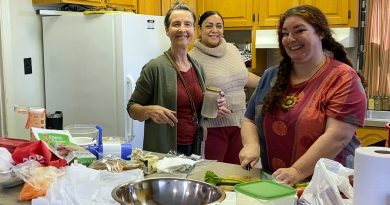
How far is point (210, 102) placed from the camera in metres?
2.13

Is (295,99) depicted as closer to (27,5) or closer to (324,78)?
(324,78)

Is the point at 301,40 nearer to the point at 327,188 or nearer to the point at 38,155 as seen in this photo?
the point at 327,188

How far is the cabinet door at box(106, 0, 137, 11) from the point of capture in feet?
10.6

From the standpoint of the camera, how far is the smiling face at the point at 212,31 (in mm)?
2691

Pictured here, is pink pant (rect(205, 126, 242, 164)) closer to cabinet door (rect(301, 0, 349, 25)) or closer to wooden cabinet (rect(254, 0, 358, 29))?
wooden cabinet (rect(254, 0, 358, 29))

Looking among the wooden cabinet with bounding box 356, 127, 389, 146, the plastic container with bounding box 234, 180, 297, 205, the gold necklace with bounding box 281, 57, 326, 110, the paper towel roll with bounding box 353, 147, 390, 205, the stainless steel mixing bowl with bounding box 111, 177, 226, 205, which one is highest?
the gold necklace with bounding box 281, 57, 326, 110

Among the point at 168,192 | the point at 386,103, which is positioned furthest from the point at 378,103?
the point at 168,192

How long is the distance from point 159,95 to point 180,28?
13.6 inches

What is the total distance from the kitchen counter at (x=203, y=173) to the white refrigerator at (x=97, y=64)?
123 centimetres

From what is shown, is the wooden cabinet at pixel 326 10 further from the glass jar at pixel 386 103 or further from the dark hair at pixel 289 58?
the dark hair at pixel 289 58

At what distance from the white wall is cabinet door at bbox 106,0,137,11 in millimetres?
508

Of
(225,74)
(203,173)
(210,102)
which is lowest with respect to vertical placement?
(203,173)

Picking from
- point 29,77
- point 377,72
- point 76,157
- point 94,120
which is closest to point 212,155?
point 94,120

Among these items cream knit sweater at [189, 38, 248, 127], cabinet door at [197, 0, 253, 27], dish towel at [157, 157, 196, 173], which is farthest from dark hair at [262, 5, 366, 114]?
A: cabinet door at [197, 0, 253, 27]
